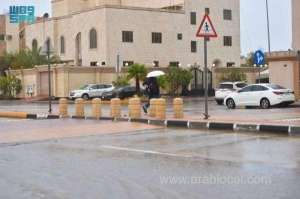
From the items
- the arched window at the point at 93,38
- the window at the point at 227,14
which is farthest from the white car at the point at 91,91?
the window at the point at 227,14

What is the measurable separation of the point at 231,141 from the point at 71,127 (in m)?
7.73

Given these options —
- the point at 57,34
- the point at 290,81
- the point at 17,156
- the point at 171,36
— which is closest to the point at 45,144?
the point at 17,156

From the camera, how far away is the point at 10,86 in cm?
6988

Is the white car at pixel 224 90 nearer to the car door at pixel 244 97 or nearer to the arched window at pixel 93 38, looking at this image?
the car door at pixel 244 97

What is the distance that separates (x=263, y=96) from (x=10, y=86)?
41059 mm

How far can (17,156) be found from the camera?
14.4 metres

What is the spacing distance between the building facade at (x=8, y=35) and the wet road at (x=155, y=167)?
300 feet

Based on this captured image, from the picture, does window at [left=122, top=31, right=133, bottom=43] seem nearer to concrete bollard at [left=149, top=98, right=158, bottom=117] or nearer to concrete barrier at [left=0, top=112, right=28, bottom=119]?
concrete barrier at [left=0, top=112, right=28, bottom=119]

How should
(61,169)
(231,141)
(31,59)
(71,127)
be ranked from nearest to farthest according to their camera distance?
(61,169) → (231,141) → (71,127) → (31,59)

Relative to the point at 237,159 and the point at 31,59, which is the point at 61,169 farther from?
the point at 31,59

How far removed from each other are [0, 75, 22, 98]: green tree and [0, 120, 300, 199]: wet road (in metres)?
53.1

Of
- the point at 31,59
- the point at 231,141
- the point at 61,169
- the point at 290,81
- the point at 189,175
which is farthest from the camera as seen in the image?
the point at 31,59

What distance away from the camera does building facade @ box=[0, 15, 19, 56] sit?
107 meters

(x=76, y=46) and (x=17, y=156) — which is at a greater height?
(x=76, y=46)
